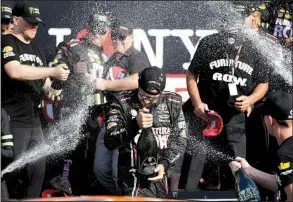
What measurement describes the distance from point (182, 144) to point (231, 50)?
1321 millimetres

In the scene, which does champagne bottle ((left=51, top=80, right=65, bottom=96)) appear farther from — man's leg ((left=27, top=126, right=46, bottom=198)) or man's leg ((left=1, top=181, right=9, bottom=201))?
man's leg ((left=1, top=181, right=9, bottom=201))

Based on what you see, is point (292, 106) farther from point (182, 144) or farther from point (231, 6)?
point (231, 6)

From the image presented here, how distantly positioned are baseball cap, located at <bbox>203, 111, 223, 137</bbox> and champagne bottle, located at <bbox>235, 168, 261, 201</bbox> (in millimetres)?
2111

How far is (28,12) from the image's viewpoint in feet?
27.4

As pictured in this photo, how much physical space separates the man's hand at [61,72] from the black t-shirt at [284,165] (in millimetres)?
2665

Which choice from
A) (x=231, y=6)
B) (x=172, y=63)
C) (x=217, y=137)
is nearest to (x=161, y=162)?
(x=217, y=137)

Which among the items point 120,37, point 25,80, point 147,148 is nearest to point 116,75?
point 120,37

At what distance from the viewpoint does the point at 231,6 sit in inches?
360

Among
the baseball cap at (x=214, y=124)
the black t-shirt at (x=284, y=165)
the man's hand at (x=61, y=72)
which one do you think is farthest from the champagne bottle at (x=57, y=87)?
the black t-shirt at (x=284, y=165)

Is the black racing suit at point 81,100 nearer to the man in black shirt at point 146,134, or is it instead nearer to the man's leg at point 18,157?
the man's leg at point 18,157

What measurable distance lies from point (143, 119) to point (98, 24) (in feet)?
5.28

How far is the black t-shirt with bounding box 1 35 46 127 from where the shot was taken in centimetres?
812

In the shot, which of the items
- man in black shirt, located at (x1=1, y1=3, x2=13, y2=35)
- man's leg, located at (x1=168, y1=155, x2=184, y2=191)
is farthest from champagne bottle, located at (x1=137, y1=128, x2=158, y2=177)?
man in black shirt, located at (x1=1, y1=3, x2=13, y2=35)

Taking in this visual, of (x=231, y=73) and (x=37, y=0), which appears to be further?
(x=37, y=0)
